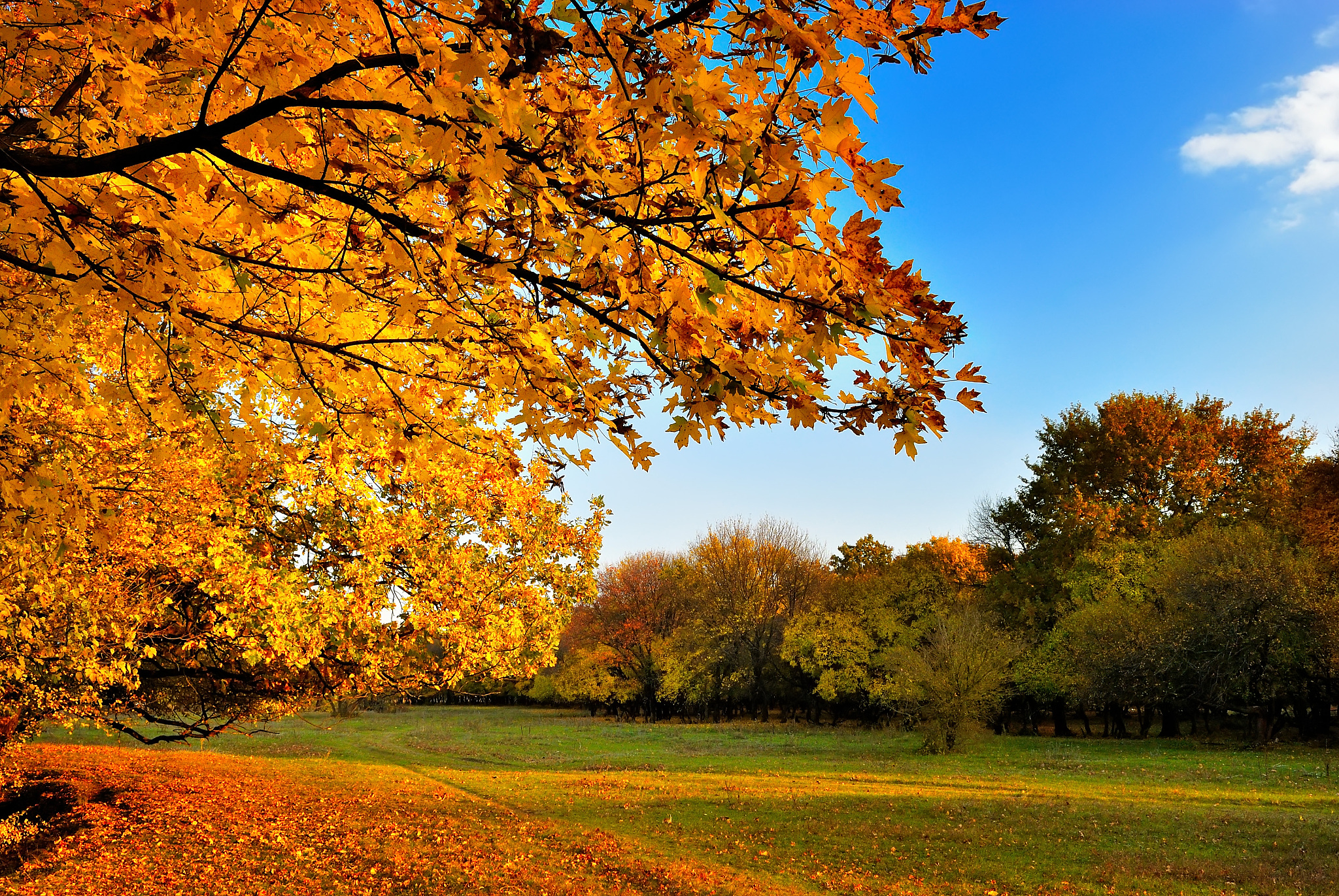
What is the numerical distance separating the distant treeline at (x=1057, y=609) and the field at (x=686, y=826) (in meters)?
3.56

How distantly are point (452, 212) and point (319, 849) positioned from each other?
10.7 metres

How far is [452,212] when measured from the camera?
2.94 meters

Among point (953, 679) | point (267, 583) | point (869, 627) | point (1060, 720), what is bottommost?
point (1060, 720)

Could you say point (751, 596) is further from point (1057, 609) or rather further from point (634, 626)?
point (1057, 609)

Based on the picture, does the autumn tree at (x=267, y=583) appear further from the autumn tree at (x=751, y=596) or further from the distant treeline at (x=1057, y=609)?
the autumn tree at (x=751, y=596)

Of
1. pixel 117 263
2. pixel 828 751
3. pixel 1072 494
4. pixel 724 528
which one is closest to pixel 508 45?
pixel 117 263

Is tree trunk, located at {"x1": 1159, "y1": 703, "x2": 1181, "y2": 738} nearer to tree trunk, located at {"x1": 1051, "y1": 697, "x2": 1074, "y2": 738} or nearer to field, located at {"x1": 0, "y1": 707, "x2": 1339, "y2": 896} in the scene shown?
tree trunk, located at {"x1": 1051, "y1": 697, "x2": 1074, "y2": 738}

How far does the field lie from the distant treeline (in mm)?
3556

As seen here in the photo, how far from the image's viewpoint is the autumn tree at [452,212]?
193cm

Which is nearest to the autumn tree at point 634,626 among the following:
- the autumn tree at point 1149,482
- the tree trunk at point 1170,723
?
the autumn tree at point 1149,482

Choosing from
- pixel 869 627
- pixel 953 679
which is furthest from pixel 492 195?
pixel 869 627

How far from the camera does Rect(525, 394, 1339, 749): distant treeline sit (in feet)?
85.6

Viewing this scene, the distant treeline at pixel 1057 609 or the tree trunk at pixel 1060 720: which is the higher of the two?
the distant treeline at pixel 1057 609

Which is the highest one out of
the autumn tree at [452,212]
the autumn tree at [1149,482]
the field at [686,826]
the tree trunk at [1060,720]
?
the autumn tree at [1149,482]
